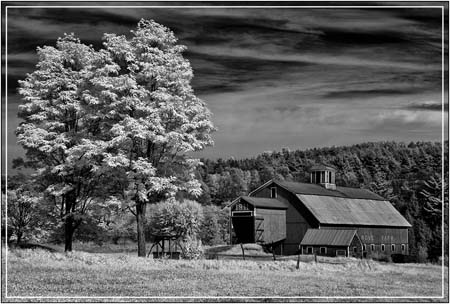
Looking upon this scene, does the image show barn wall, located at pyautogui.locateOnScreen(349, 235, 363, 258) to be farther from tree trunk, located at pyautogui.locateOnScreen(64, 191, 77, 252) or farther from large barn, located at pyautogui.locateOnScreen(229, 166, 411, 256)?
tree trunk, located at pyautogui.locateOnScreen(64, 191, 77, 252)

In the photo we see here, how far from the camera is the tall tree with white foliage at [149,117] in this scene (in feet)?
92.6

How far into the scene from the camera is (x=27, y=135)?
30188 mm

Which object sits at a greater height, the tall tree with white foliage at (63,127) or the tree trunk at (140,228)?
the tall tree with white foliage at (63,127)

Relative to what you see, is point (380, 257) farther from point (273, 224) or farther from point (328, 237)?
point (273, 224)

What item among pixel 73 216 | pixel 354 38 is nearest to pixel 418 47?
pixel 354 38

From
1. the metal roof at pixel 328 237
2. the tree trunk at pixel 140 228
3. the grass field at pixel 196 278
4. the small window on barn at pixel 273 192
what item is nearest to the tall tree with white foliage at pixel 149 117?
the tree trunk at pixel 140 228

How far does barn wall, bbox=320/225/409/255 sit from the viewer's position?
139 feet

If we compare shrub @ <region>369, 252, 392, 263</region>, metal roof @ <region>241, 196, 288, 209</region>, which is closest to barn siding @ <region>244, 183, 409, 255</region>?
metal roof @ <region>241, 196, 288, 209</region>

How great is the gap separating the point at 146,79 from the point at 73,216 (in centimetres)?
762

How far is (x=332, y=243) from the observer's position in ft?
143

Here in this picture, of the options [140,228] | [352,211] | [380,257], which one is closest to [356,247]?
[352,211]

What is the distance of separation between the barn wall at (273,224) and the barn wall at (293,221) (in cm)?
45

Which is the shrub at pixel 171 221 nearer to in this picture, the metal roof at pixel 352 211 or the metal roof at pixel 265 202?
the metal roof at pixel 265 202

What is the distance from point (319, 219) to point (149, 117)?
68.4 feet
